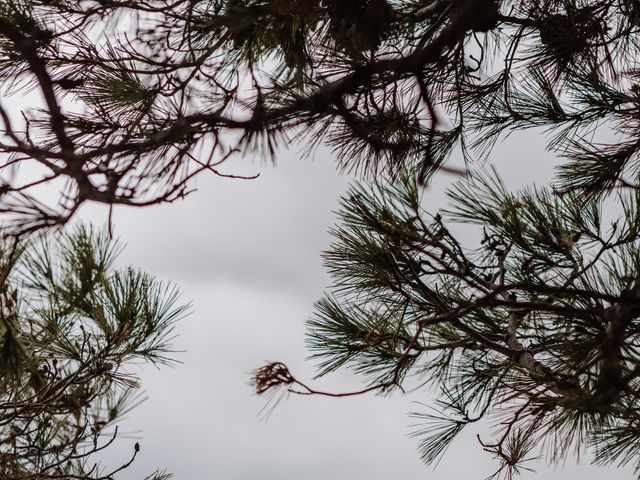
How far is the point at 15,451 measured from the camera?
151cm

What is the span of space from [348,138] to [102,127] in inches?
19.0

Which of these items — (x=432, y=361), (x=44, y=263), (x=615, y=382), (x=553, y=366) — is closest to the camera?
(x=615, y=382)

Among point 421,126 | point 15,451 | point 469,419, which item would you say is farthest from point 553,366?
point 15,451

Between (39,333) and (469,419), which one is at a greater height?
(39,333)

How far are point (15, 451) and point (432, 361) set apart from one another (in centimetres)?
89

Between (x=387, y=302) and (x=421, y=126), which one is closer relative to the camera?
(x=387, y=302)

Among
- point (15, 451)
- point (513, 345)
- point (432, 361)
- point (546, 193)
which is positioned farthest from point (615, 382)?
point (15, 451)

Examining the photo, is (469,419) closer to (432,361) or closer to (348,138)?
(432,361)

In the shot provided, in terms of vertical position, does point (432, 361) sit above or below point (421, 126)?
below

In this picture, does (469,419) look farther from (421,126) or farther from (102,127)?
(102,127)

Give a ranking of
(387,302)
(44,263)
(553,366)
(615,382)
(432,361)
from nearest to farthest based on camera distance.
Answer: (615,382)
(44,263)
(553,366)
(387,302)
(432,361)

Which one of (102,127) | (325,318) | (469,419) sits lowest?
(469,419)

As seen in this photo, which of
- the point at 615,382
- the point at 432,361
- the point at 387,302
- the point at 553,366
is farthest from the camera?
the point at 432,361

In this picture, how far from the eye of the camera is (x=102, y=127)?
4.51ft
